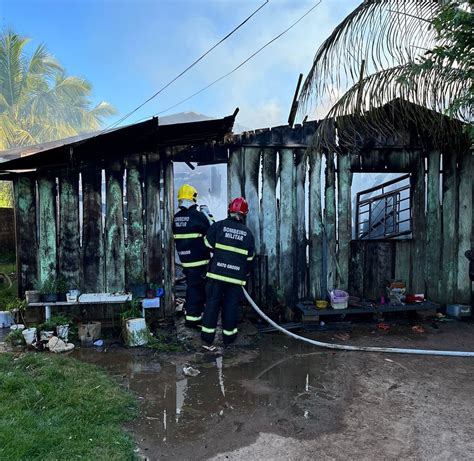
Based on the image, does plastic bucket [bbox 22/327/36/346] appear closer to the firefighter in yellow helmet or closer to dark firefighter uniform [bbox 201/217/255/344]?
the firefighter in yellow helmet

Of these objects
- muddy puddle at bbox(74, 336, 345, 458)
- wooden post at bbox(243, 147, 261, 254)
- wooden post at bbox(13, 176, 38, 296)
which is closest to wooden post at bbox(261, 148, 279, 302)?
wooden post at bbox(243, 147, 261, 254)

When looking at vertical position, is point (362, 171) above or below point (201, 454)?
above

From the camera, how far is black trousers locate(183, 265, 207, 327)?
6.16 meters

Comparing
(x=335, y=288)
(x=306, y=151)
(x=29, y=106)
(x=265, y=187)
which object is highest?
(x=29, y=106)

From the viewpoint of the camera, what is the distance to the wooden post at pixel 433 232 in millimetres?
7223

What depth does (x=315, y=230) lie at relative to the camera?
22.8 feet

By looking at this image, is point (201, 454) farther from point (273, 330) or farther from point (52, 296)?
point (52, 296)

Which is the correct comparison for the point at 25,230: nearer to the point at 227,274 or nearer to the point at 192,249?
the point at 192,249

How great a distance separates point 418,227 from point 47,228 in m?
6.54

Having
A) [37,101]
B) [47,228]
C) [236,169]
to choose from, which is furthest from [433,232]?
[37,101]

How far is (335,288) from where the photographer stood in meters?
6.99

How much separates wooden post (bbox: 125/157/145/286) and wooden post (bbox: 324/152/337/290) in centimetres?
325

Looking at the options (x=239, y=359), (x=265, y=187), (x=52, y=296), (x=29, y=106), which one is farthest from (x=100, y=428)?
(x=29, y=106)

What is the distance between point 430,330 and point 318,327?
73.3 inches
